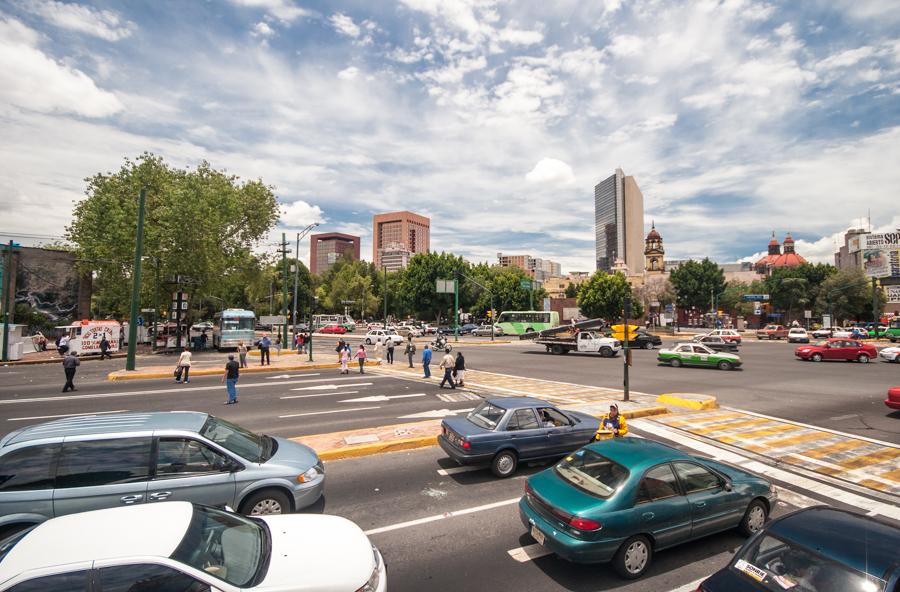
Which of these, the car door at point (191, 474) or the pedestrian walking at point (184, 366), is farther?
the pedestrian walking at point (184, 366)

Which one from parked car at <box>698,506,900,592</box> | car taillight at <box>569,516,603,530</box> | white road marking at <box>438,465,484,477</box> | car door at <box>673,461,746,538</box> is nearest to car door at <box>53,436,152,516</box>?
white road marking at <box>438,465,484,477</box>

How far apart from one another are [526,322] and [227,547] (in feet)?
186

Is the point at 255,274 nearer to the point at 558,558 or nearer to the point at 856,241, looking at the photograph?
the point at 558,558

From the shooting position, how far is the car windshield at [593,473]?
5.47 metres

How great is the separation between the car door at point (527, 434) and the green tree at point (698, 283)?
82.1m

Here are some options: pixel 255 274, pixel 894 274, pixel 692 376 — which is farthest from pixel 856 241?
pixel 255 274

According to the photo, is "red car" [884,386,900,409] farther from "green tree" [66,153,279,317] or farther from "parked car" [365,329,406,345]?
"green tree" [66,153,279,317]

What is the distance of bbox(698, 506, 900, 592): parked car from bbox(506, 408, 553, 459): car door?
15.4 feet

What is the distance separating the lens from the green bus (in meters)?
57.8

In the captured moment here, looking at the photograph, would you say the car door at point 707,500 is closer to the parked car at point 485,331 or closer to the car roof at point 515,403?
the car roof at point 515,403

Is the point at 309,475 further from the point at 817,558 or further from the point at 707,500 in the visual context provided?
the point at 817,558

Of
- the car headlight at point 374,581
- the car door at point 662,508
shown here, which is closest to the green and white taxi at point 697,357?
the car door at point 662,508

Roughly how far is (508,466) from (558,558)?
281cm

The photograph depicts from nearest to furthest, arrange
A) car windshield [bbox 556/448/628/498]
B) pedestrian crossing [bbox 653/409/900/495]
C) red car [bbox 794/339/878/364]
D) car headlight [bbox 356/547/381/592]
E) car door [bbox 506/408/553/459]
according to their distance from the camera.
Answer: car headlight [bbox 356/547/381/592]
car windshield [bbox 556/448/628/498]
car door [bbox 506/408/553/459]
pedestrian crossing [bbox 653/409/900/495]
red car [bbox 794/339/878/364]
